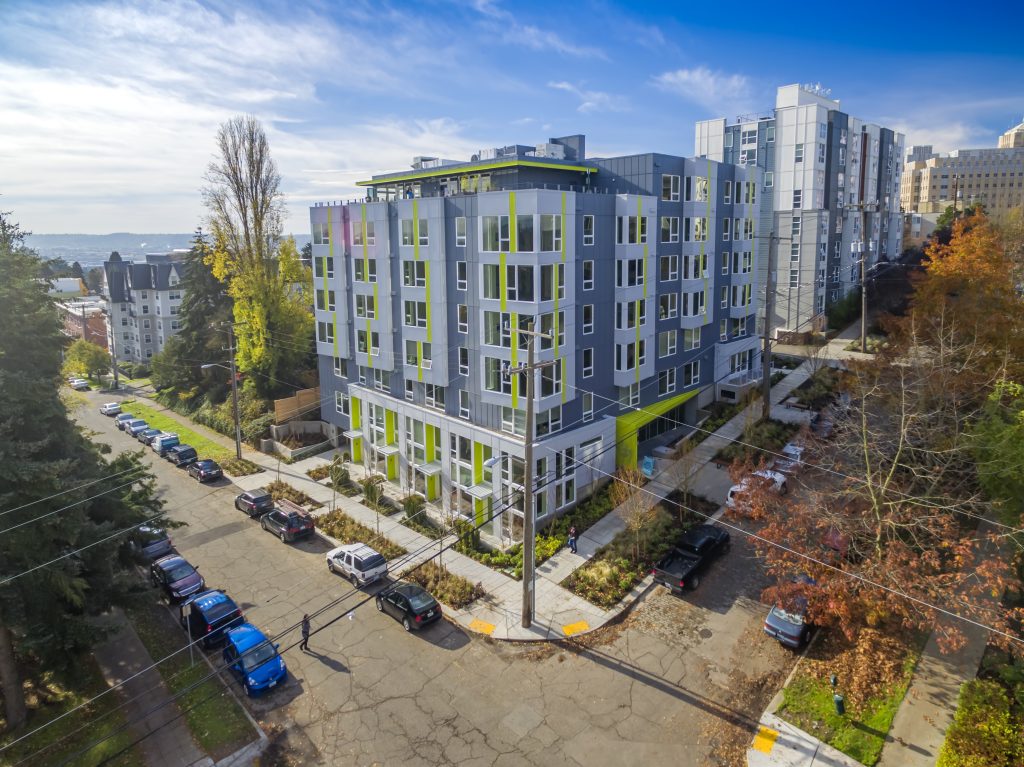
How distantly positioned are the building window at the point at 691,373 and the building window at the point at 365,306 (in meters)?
19.3

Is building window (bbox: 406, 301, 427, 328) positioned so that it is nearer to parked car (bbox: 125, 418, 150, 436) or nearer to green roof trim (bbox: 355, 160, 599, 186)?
green roof trim (bbox: 355, 160, 599, 186)

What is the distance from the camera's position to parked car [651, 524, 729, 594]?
81.4ft

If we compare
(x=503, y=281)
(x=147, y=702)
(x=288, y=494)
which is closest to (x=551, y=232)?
(x=503, y=281)

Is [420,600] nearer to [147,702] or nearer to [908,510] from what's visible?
[147,702]

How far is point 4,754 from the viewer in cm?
1809

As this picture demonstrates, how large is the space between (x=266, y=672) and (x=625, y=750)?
37.7ft

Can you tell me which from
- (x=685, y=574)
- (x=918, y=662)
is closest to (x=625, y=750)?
(x=685, y=574)

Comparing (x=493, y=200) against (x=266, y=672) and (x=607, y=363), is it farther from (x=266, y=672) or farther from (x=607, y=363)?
(x=266, y=672)

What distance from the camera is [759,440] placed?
37.1 metres

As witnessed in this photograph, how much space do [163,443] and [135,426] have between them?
781 cm

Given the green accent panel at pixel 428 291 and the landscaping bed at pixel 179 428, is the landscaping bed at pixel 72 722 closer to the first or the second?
the green accent panel at pixel 428 291

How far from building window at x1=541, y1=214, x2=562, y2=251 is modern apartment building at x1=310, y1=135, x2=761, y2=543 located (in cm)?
7

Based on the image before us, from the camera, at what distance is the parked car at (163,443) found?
44.3 meters

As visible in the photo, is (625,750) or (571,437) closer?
(625,750)
